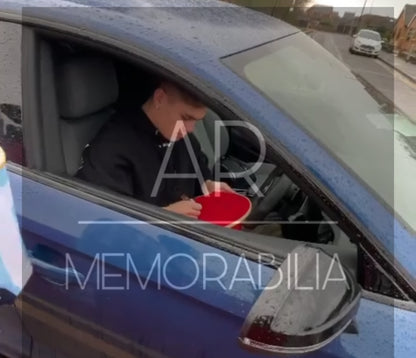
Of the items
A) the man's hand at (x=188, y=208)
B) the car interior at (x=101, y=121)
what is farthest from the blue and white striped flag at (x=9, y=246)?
the man's hand at (x=188, y=208)

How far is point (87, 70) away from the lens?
5.48ft

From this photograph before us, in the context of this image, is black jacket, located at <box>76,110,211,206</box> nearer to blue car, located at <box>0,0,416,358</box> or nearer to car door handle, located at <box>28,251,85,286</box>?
blue car, located at <box>0,0,416,358</box>

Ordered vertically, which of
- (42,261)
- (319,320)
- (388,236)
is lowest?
(42,261)

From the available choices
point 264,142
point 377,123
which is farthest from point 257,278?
point 377,123

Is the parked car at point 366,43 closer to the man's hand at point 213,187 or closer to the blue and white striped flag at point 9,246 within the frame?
the man's hand at point 213,187

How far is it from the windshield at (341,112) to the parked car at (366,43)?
23.7m

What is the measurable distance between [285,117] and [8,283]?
810 mm

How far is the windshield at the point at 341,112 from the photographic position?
50.8 inches

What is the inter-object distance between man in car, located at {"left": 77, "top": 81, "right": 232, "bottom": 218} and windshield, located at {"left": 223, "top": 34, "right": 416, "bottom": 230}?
0.27 meters

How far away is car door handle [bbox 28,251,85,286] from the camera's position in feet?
4.41

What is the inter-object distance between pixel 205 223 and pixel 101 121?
28.8 inches

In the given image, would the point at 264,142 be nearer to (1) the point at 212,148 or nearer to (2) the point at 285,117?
(2) the point at 285,117

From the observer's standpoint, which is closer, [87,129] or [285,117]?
[285,117]

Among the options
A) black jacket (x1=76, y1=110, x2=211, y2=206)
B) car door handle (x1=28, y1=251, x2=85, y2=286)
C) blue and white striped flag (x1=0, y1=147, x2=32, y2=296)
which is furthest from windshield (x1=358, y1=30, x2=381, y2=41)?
blue and white striped flag (x1=0, y1=147, x2=32, y2=296)
